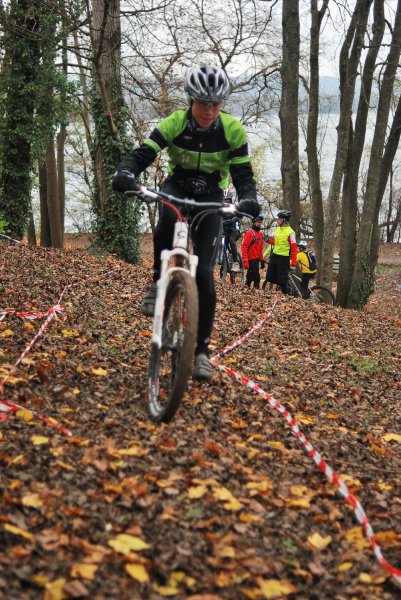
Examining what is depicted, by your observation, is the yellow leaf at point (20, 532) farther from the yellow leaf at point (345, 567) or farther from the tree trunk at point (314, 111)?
the tree trunk at point (314, 111)

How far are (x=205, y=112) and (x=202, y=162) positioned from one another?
42cm

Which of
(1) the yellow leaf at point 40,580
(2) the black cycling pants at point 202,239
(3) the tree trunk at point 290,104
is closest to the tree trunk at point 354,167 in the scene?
(3) the tree trunk at point 290,104

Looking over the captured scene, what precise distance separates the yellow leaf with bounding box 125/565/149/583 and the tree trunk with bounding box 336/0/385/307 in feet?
46.4

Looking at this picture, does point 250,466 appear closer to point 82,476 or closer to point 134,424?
point 134,424

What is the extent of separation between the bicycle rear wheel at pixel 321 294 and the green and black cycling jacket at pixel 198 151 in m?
11.5

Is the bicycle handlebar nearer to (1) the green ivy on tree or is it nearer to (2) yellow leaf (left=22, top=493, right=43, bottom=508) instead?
(2) yellow leaf (left=22, top=493, right=43, bottom=508)

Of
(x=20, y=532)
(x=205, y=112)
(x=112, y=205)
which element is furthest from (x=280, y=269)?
(x=20, y=532)

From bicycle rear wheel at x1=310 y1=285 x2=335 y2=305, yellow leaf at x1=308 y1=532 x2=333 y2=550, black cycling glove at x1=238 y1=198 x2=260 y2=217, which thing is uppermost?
black cycling glove at x1=238 y1=198 x2=260 y2=217

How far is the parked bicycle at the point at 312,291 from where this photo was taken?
1561 centimetres

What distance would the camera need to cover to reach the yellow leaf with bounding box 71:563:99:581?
2576mm

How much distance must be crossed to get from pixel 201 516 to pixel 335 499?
1056 mm

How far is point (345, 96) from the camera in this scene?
603 inches

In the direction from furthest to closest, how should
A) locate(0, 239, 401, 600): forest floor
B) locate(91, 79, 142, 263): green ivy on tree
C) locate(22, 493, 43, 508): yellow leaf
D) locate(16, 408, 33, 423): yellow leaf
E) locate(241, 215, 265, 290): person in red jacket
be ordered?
locate(91, 79, 142, 263): green ivy on tree < locate(241, 215, 265, 290): person in red jacket < locate(16, 408, 33, 423): yellow leaf < locate(22, 493, 43, 508): yellow leaf < locate(0, 239, 401, 600): forest floor

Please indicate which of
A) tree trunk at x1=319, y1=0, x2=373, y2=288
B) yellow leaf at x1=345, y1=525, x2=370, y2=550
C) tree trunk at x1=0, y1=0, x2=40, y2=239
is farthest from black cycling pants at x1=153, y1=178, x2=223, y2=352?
tree trunk at x1=0, y1=0, x2=40, y2=239
